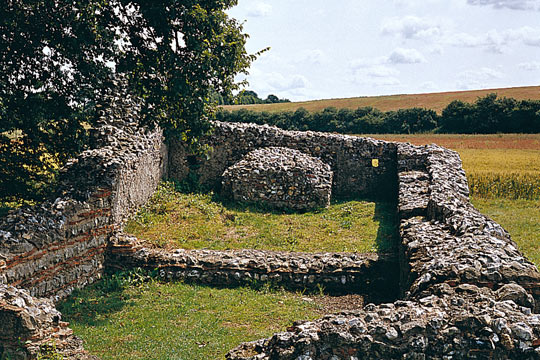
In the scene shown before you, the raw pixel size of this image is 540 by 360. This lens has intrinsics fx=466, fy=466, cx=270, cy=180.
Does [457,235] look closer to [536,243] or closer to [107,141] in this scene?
[536,243]

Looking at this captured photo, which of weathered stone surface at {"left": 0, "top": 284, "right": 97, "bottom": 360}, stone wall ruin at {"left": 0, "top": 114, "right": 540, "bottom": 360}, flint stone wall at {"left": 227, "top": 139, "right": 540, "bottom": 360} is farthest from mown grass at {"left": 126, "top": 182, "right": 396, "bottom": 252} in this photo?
flint stone wall at {"left": 227, "top": 139, "right": 540, "bottom": 360}

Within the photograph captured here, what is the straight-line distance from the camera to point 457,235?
8.57 meters

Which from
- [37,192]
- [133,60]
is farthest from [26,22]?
[37,192]

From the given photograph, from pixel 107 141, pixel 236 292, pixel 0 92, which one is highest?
pixel 0 92

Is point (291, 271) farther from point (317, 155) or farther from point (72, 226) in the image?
point (317, 155)

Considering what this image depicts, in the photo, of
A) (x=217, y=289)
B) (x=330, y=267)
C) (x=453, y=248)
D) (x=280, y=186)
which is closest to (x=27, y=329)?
(x=217, y=289)

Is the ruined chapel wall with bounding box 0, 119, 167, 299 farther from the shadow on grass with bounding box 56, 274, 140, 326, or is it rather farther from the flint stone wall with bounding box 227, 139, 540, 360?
the flint stone wall with bounding box 227, 139, 540, 360

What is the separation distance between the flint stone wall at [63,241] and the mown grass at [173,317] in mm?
614

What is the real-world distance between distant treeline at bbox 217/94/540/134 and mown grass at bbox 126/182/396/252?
3091cm

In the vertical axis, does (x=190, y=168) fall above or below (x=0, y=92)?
below

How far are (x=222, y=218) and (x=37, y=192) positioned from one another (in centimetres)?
566

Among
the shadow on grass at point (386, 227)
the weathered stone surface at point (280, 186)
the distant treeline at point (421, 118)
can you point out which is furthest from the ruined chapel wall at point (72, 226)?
the distant treeline at point (421, 118)

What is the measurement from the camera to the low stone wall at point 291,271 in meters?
10.0

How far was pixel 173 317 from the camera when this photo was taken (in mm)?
8680
